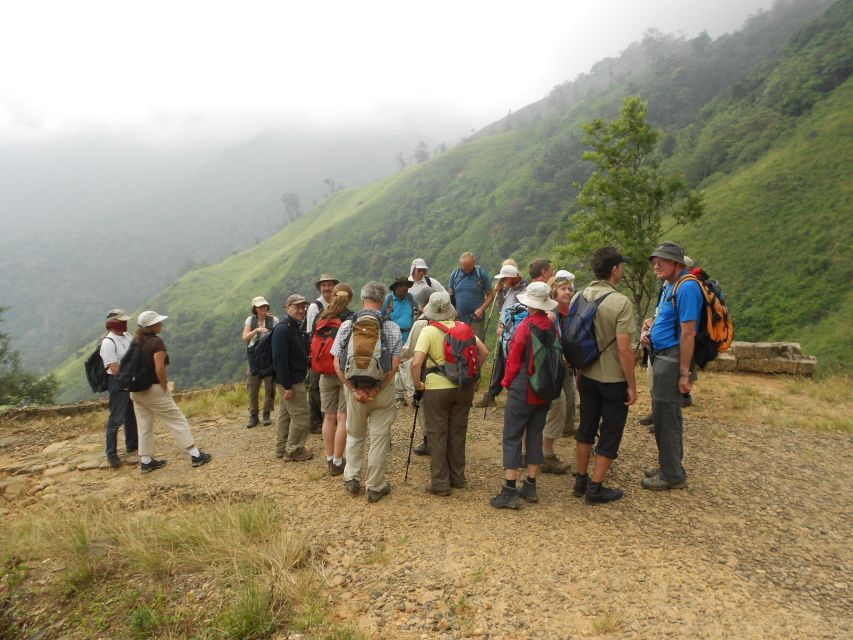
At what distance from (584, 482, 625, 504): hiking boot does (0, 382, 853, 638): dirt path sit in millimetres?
87

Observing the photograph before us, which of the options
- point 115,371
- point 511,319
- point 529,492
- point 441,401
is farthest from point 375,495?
point 115,371

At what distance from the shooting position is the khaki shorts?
4.51 metres

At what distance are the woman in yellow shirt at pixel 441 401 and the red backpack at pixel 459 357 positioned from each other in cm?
4

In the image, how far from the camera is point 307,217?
123m

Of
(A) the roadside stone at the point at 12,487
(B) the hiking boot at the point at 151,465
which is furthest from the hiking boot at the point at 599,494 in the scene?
(A) the roadside stone at the point at 12,487

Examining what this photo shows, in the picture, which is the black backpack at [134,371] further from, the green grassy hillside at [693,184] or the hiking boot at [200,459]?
the green grassy hillside at [693,184]

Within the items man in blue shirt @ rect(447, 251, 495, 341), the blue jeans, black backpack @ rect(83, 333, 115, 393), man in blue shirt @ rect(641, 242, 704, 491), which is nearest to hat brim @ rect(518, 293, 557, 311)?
man in blue shirt @ rect(641, 242, 704, 491)

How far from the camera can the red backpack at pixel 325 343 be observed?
4.39 meters

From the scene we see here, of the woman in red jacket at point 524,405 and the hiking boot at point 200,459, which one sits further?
the hiking boot at point 200,459

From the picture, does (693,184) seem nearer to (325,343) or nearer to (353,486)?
(325,343)

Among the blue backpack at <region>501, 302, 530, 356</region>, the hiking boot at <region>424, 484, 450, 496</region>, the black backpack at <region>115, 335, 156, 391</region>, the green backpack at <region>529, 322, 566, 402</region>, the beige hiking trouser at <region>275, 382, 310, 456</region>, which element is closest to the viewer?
the green backpack at <region>529, 322, 566, 402</region>

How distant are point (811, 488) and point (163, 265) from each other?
21145 centimetres

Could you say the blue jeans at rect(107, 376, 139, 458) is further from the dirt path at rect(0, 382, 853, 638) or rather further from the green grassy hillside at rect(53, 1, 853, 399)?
the green grassy hillside at rect(53, 1, 853, 399)

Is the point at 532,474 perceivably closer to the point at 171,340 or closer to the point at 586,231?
the point at 586,231
